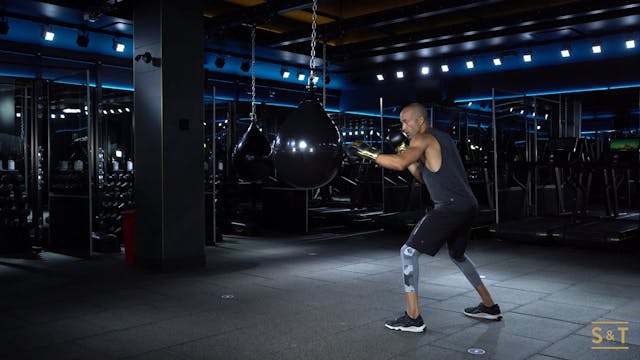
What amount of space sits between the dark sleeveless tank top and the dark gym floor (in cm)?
89

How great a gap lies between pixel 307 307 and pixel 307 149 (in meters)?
1.53

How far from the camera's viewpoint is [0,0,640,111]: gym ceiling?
27.5 feet

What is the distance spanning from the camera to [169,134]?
621 cm

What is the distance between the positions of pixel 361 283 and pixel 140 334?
2.37 metres

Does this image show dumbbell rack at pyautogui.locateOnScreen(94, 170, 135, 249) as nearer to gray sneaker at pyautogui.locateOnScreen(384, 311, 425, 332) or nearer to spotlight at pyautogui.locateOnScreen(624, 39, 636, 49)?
gray sneaker at pyautogui.locateOnScreen(384, 311, 425, 332)

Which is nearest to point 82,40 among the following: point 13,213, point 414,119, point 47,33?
point 47,33

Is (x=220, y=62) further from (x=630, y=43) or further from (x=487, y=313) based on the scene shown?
(x=487, y=313)

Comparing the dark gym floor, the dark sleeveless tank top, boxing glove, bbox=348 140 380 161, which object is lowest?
the dark gym floor

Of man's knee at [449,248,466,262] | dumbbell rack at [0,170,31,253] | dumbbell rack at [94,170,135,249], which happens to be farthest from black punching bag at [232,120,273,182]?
dumbbell rack at [0,170,31,253]

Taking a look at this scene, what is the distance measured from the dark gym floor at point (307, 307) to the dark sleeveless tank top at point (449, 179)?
2.93 ft

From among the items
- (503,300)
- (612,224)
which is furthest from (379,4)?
(503,300)

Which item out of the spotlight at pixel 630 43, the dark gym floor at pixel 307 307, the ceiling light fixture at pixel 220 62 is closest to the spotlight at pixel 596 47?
the spotlight at pixel 630 43

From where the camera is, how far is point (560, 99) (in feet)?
37.7

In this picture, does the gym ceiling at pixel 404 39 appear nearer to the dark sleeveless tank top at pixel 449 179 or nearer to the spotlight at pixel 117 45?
the spotlight at pixel 117 45
